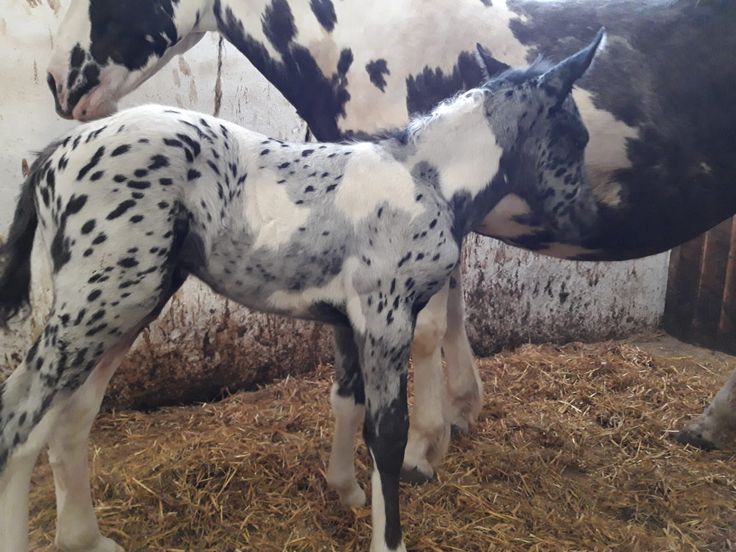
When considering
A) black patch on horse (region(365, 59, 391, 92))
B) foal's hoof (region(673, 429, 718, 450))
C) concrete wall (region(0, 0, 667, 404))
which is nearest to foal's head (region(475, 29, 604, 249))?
black patch on horse (region(365, 59, 391, 92))

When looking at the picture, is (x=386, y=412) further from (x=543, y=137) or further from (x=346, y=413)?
(x=543, y=137)

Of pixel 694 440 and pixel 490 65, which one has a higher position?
pixel 490 65

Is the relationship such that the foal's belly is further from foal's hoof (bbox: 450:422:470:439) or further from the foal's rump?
foal's hoof (bbox: 450:422:470:439)

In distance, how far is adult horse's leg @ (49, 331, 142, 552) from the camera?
178cm

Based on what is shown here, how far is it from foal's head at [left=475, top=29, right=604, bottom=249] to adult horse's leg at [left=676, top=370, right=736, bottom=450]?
52.0 inches

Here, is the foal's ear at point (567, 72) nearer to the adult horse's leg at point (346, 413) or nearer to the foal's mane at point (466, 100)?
the foal's mane at point (466, 100)

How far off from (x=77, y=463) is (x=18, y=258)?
1.87ft

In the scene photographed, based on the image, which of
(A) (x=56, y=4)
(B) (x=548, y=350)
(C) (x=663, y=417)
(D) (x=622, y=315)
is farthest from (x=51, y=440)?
(D) (x=622, y=315)

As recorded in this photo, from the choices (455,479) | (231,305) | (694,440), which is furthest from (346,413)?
(694,440)

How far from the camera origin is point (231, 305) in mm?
3182

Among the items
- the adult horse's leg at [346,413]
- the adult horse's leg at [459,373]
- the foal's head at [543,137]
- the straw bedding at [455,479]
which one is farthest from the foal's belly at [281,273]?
the adult horse's leg at [459,373]

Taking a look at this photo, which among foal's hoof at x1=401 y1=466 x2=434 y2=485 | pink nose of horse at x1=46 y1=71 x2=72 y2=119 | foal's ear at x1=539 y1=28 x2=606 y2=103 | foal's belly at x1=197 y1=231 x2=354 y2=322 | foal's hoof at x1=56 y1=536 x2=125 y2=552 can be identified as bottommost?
foal's hoof at x1=401 y1=466 x2=434 y2=485

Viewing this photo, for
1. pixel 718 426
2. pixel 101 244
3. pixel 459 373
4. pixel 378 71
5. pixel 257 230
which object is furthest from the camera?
pixel 459 373

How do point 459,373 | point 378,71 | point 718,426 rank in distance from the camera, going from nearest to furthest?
1. point 378,71
2. point 718,426
3. point 459,373
